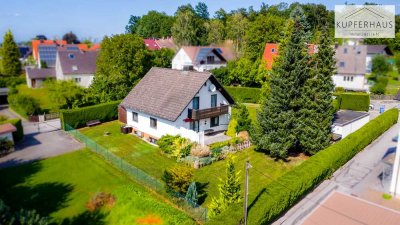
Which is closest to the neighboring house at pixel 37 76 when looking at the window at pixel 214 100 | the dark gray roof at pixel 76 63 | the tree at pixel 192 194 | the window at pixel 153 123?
the dark gray roof at pixel 76 63

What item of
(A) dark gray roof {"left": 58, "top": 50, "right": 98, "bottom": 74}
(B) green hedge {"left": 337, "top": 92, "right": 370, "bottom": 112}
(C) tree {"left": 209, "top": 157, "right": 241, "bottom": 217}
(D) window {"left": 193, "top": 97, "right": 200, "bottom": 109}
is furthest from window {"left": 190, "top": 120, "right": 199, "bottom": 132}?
(A) dark gray roof {"left": 58, "top": 50, "right": 98, "bottom": 74}

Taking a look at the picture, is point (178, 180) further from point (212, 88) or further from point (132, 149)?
point (212, 88)

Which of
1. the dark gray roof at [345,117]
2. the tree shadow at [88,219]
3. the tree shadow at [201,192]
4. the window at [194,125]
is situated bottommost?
the tree shadow at [88,219]

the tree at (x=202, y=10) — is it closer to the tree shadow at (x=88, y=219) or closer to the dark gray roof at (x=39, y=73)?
the dark gray roof at (x=39, y=73)

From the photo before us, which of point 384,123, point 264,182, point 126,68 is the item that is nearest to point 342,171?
point 264,182

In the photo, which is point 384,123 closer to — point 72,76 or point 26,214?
point 26,214

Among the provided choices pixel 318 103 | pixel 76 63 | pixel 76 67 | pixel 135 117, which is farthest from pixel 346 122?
pixel 76 63
